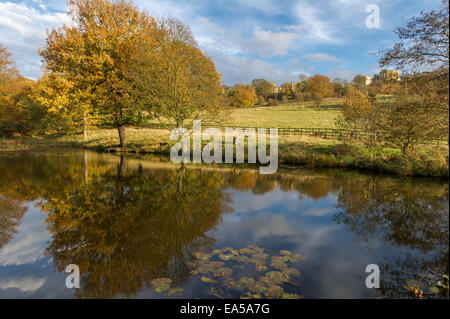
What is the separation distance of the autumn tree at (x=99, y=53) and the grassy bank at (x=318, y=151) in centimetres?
468

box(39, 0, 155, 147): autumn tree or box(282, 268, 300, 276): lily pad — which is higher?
box(39, 0, 155, 147): autumn tree

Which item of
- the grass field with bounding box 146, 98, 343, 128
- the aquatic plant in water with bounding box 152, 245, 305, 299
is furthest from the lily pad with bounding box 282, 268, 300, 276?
the grass field with bounding box 146, 98, 343, 128

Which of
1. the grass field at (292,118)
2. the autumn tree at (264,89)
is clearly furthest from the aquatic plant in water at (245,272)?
the autumn tree at (264,89)

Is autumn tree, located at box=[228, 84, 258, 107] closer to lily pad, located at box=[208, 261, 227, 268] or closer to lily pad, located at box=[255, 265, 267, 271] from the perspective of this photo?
lily pad, located at box=[208, 261, 227, 268]

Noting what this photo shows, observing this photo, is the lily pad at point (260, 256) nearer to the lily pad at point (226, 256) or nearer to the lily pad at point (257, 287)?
the lily pad at point (226, 256)

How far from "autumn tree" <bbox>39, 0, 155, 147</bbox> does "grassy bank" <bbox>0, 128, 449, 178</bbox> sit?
468 cm

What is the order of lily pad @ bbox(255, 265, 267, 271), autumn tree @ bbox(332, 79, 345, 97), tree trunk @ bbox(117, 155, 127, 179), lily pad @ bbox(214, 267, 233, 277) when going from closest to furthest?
lily pad @ bbox(214, 267, 233, 277) → lily pad @ bbox(255, 265, 267, 271) → tree trunk @ bbox(117, 155, 127, 179) → autumn tree @ bbox(332, 79, 345, 97)

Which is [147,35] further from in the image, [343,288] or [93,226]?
[343,288]

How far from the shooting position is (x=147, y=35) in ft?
76.0

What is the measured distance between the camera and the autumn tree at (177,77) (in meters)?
21.8

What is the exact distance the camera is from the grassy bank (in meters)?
16.0

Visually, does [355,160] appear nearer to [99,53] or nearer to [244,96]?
[99,53]

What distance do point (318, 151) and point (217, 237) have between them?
1570cm

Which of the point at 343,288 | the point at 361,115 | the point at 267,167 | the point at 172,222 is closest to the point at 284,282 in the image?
the point at 343,288
